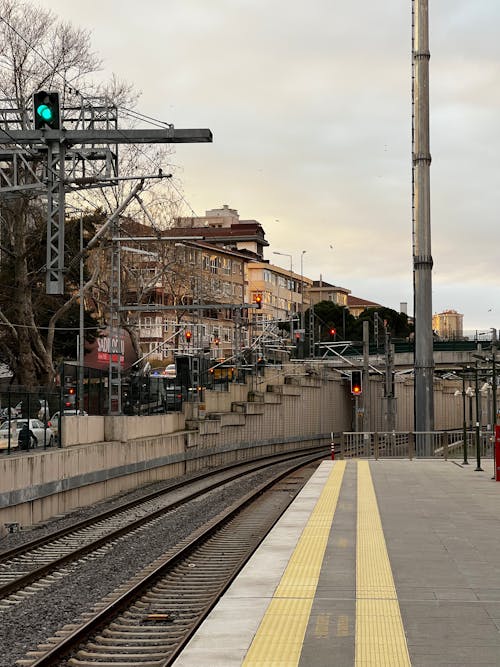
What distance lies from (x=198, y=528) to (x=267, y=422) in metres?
41.6

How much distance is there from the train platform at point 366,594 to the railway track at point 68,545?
3.10 metres

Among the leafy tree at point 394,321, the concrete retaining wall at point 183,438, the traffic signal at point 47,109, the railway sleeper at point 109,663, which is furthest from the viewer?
the leafy tree at point 394,321

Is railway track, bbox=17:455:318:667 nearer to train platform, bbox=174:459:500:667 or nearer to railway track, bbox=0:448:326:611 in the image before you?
train platform, bbox=174:459:500:667

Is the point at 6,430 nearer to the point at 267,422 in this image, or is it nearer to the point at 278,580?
the point at 278,580

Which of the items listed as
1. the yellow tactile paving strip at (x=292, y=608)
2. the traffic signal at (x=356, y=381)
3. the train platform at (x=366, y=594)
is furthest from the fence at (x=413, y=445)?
the yellow tactile paving strip at (x=292, y=608)

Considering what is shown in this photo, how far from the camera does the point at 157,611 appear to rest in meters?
11.4

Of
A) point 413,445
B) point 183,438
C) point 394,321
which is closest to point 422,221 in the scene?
point 413,445

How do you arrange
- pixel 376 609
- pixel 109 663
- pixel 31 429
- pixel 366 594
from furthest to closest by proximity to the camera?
pixel 31 429 → pixel 366 594 → pixel 376 609 → pixel 109 663

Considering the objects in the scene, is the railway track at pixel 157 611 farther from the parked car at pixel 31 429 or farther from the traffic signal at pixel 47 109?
the traffic signal at pixel 47 109

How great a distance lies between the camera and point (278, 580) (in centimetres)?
1135

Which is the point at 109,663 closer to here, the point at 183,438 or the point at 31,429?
the point at 31,429

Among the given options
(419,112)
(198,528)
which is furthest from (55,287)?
(419,112)

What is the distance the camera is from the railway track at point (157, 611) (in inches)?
359

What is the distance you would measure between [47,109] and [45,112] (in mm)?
83
